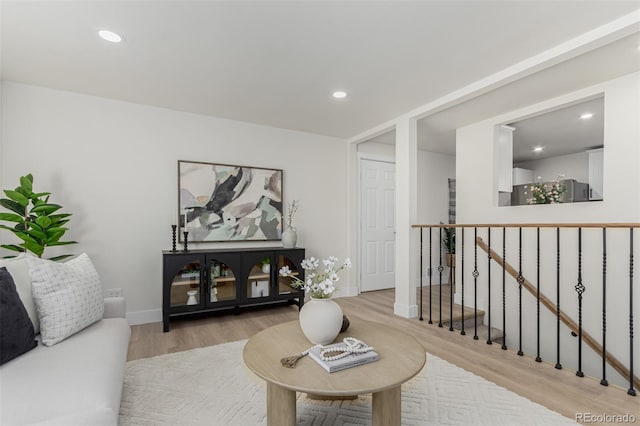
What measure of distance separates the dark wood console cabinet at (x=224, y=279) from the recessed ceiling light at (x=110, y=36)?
1914 mm

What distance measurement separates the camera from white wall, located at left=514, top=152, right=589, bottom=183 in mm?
5996

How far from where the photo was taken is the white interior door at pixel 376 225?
5.07m

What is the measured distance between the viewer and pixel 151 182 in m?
3.53

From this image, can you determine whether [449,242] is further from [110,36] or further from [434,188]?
[110,36]

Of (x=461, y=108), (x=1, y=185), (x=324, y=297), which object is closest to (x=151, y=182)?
(x=1, y=185)

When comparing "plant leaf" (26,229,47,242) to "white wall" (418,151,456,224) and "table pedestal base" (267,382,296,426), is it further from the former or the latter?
"white wall" (418,151,456,224)

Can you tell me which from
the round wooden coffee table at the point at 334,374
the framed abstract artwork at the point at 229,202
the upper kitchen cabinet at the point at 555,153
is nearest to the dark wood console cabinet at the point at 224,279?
the framed abstract artwork at the point at 229,202

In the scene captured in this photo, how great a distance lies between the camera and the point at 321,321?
165 cm

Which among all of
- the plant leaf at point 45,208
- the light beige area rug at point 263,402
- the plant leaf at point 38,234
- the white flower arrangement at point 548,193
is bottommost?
the light beige area rug at point 263,402

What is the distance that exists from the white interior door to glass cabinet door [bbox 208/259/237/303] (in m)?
2.18

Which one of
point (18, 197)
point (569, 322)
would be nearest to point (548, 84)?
point (569, 322)

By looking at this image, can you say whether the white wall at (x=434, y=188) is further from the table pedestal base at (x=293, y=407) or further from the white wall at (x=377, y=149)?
the table pedestal base at (x=293, y=407)

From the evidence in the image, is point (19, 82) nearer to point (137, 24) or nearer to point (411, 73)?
point (137, 24)

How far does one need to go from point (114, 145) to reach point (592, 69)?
181 inches
